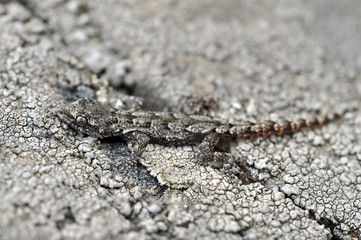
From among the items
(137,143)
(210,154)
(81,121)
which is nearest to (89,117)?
(81,121)

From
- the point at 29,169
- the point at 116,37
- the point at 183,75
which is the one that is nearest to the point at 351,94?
the point at 183,75

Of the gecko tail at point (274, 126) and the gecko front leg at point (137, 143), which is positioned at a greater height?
the gecko tail at point (274, 126)

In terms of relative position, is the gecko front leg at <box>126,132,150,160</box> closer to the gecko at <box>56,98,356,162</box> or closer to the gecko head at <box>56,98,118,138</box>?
the gecko at <box>56,98,356,162</box>

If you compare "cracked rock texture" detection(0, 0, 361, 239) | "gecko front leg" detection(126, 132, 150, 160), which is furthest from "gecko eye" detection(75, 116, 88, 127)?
"gecko front leg" detection(126, 132, 150, 160)

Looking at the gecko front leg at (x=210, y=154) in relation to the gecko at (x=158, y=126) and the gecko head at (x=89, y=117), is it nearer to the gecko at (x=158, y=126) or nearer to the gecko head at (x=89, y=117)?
the gecko at (x=158, y=126)

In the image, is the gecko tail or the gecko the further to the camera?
the gecko tail

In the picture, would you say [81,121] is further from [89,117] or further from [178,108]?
[178,108]

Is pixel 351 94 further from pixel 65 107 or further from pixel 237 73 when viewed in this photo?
pixel 65 107

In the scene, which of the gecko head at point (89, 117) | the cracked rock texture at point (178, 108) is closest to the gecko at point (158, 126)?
the gecko head at point (89, 117)
